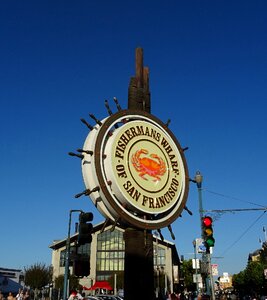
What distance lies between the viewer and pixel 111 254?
65.2 meters

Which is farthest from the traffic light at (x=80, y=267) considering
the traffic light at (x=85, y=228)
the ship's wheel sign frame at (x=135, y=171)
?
the ship's wheel sign frame at (x=135, y=171)

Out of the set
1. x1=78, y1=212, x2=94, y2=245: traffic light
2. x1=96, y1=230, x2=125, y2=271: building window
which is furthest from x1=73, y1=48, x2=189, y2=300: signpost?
x1=96, y1=230, x2=125, y2=271: building window

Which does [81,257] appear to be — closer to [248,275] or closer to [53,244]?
[53,244]

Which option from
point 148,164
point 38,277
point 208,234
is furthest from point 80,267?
point 38,277

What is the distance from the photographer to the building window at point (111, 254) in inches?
2554

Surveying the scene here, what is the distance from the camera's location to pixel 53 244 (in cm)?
6625

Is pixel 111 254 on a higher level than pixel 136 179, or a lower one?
higher

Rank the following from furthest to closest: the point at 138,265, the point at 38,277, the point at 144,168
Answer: the point at 38,277 < the point at 138,265 < the point at 144,168

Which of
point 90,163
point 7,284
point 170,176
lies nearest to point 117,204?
point 90,163

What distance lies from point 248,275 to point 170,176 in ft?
300

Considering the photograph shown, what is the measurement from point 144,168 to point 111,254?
63.0 meters

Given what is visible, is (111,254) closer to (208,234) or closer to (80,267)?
(208,234)

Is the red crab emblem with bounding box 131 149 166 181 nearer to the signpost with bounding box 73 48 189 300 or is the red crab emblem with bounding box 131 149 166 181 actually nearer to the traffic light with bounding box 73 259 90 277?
the signpost with bounding box 73 48 189 300

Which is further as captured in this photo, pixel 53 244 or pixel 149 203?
pixel 53 244
